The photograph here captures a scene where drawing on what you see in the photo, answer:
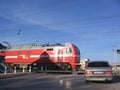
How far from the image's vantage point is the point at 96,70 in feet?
71.9

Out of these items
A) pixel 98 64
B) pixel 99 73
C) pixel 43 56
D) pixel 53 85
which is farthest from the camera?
pixel 43 56

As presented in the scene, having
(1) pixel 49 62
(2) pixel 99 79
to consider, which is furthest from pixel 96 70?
(1) pixel 49 62

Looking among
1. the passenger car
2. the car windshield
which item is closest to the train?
the car windshield

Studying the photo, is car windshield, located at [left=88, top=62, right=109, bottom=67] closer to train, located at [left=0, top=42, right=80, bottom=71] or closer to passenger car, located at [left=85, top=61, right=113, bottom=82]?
passenger car, located at [left=85, top=61, right=113, bottom=82]

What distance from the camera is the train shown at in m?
42.6

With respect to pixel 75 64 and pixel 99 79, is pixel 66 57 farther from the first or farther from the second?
pixel 99 79

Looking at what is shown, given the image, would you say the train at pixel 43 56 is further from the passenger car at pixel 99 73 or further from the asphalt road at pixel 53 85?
the asphalt road at pixel 53 85

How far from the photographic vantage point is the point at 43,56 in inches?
1794

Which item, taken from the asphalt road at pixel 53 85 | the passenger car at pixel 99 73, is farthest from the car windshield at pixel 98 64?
the asphalt road at pixel 53 85

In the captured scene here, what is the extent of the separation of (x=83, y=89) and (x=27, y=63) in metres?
31.4

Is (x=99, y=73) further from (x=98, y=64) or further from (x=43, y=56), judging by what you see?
(x=43, y=56)

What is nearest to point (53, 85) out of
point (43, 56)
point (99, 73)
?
point (99, 73)

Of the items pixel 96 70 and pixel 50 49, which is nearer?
pixel 96 70

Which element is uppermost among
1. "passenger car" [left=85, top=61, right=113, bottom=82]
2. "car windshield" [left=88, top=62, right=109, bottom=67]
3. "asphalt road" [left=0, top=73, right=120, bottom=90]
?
"car windshield" [left=88, top=62, right=109, bottom=67]
